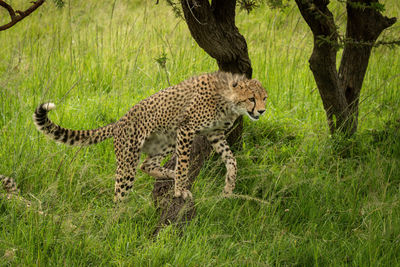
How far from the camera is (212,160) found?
4.06 metres

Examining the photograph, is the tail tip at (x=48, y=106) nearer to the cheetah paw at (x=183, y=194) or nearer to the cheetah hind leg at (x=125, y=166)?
the cheetah hind leg at (x=125, y=166)

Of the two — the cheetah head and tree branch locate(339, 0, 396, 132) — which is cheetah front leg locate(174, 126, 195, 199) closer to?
the cheetah head

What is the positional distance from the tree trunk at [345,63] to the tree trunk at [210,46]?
562 millimetres

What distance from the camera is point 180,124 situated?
3738mm

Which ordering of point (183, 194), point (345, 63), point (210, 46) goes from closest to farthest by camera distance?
point (183, 194) → point (210, 46) → point (345, 63)

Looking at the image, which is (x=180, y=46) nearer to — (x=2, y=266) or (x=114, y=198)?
(x=114, y=198)

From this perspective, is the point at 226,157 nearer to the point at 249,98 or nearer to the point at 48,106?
the point at 249,98

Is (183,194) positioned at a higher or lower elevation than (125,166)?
lower

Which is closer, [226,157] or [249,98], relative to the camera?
[249,98]

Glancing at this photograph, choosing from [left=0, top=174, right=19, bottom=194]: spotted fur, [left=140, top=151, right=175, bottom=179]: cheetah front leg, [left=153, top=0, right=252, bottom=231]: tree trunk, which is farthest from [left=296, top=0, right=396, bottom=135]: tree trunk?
[left=0, top=174, right=19, bottom=194]: spotted fur

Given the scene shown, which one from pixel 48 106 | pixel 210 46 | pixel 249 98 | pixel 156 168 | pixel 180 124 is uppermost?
pixel 210 46

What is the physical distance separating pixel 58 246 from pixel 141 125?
1378 mm

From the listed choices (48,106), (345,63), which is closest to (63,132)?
(48,106)

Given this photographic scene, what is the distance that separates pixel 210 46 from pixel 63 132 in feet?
4.23
